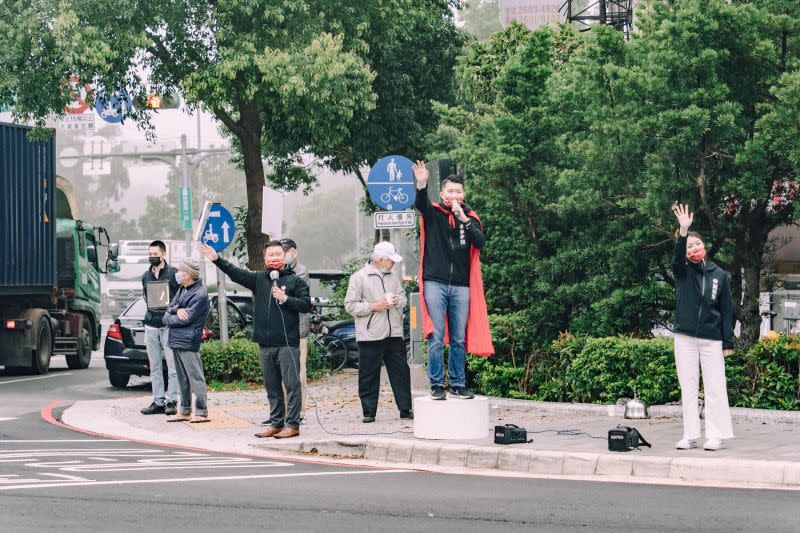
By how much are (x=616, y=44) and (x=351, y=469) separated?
5905 mm

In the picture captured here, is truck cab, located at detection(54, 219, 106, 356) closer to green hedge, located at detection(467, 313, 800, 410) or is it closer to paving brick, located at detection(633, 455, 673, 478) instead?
green hedge, located at detection(467, 313, 800, 410)

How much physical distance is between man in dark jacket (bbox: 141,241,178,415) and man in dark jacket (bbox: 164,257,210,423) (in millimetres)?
624

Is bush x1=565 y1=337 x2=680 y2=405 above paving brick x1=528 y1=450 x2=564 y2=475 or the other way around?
above

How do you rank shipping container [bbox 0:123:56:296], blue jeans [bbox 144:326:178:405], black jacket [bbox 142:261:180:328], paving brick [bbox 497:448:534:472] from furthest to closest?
shipping container [bbox 0:123:56:296], blue jeans [bbox 144:326:178:405], black jacket [bbox 142:261:180:328], paving brick [bbox 497:448:534:472]

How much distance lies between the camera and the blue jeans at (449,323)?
37.5 ft

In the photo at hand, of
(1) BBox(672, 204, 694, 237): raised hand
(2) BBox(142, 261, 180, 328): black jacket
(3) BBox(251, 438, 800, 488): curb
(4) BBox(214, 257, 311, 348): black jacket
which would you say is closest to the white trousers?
(3) BBox(251, 438, 800, 488): curb

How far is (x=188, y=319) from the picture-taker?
1404 centimetres

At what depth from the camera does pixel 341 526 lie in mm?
7426

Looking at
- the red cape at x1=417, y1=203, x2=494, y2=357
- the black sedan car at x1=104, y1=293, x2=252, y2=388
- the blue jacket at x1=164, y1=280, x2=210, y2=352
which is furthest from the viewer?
the black sedan car at x1=104, y1=293, x2=252, y2=388

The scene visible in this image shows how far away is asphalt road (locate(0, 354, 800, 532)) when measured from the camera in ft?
24.5

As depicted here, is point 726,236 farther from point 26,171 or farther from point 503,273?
point 26,171

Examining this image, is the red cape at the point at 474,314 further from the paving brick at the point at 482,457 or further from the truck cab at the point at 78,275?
the truck cab at the point at 78,275

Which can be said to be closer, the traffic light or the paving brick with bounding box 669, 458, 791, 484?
the paving brick with bounding box 669, 458, 791, 484

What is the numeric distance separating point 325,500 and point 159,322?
23.7ft
